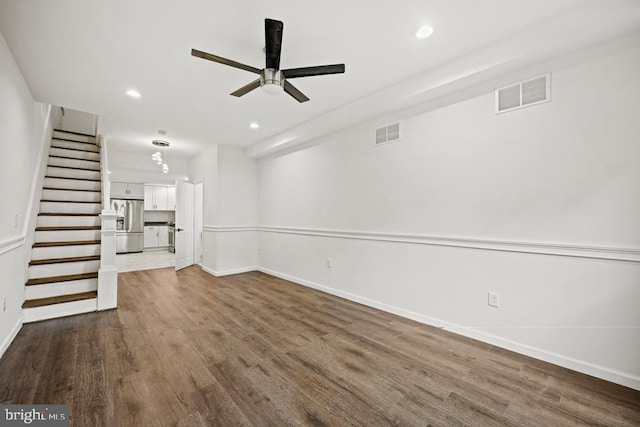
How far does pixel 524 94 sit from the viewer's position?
2.36 meters

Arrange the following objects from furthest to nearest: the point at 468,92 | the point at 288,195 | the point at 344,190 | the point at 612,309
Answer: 1. the point at 288,195
2. the point at 344,190
3. the point at 468,92
4. the point at 612,309

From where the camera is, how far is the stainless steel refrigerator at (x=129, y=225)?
26.5 feet

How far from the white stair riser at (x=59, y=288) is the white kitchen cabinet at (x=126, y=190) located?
568 cm

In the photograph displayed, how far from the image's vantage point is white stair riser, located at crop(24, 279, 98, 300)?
320cm

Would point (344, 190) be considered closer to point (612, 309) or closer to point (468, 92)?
point (468, 92)

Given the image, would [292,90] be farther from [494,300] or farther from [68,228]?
[68,228]

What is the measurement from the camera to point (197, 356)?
233cm

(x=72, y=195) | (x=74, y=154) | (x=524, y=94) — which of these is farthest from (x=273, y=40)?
(x=74, y=154)

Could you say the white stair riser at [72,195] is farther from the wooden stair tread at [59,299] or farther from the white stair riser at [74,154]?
the wooden stair tread at [59,299]

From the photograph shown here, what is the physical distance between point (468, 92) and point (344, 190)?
1.93 meters

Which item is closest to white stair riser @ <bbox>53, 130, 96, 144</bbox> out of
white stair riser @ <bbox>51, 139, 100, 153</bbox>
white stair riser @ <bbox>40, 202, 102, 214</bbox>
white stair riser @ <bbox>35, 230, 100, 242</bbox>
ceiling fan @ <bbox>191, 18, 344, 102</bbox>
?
white stair riser @ <bbox>51, 139, 100, 153</bbox>

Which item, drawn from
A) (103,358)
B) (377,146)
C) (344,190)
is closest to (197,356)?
(103,358)

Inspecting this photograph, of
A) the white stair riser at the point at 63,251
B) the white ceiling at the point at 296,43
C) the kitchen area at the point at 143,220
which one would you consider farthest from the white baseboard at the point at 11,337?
the kitchen area at the point at 143,220

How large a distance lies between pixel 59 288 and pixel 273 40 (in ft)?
12.9
